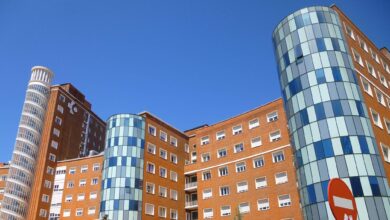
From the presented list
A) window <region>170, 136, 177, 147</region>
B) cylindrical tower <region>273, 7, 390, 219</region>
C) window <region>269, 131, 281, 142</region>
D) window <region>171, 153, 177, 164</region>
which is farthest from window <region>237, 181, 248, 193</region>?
cylindrical tower <region>273, 7, 390, 219</region>

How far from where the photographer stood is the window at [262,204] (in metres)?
43.9

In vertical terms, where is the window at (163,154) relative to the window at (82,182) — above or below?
above

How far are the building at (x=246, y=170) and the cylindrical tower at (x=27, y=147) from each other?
31.1 m

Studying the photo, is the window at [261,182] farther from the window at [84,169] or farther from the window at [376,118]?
the window at [84,169]

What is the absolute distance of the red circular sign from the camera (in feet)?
16.7

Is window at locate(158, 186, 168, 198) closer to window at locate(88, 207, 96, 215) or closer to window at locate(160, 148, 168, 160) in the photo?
window at locate(160, 148, 168, 160)

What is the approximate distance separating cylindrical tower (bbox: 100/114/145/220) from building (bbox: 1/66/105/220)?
20.3 meters

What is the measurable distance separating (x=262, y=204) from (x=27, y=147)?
4688 centimetres

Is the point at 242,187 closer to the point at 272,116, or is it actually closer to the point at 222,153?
the point at 222,153

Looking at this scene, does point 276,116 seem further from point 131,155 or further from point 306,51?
point 131,155

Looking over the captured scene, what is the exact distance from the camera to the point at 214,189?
166 ft

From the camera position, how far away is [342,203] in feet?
17.4

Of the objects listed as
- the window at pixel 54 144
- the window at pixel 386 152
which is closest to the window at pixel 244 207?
the window at pixel 386 152

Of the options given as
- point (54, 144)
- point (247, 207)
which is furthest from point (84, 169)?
point (247, 207)
